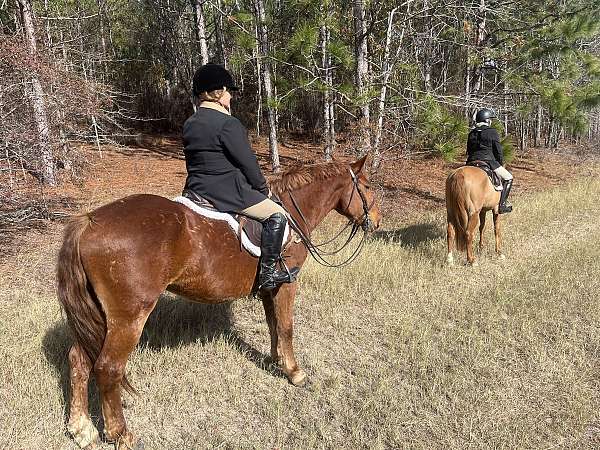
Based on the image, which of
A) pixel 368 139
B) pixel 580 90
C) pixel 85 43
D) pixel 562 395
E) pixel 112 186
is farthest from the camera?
pixel 85 43

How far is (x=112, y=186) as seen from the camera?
13.5 metres

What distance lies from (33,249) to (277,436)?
6.58 meters

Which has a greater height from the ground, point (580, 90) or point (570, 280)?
point (580, 90)

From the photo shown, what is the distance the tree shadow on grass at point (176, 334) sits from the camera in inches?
170

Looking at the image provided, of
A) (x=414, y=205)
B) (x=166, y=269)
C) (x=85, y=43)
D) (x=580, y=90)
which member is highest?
(x=85, y=43)

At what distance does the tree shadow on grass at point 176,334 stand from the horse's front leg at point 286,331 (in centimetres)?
20

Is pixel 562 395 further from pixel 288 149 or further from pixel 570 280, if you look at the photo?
pixel 288 149

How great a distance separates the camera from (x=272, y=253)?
3801mm

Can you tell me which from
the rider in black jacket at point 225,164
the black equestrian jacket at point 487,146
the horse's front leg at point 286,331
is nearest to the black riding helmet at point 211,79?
the rider in black jacket at point 225,164

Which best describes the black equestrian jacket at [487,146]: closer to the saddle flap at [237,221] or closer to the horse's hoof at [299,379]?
the horse's hoof at [299,379]

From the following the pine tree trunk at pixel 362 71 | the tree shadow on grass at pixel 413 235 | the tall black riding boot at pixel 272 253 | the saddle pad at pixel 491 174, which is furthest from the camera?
the pine tree trunk at pixel 362 71

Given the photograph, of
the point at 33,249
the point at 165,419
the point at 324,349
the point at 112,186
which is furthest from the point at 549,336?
the point at 112,186

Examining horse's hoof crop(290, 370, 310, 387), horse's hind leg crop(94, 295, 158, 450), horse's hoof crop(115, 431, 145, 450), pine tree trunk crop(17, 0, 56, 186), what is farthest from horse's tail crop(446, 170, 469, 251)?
pine tree trunk crop(17, 0, 56, 186)

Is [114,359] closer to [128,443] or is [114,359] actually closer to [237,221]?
[128,443]
